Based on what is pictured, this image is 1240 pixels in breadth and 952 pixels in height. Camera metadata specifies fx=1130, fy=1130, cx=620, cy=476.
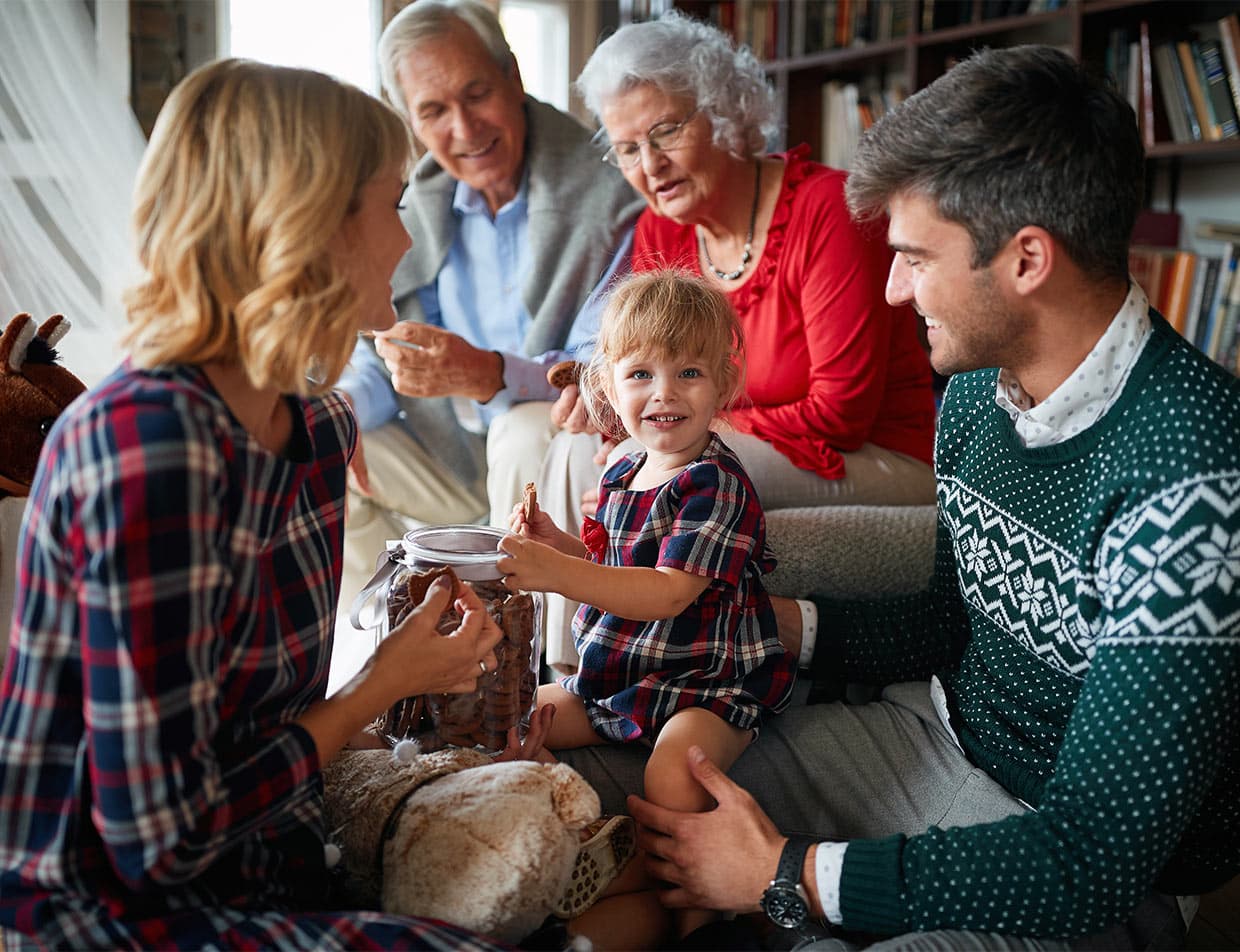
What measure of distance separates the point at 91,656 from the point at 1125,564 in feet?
2.90

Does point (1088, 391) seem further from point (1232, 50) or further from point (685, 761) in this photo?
point (1232, 50)

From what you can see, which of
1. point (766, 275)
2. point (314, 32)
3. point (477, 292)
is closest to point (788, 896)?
point (766, 275)

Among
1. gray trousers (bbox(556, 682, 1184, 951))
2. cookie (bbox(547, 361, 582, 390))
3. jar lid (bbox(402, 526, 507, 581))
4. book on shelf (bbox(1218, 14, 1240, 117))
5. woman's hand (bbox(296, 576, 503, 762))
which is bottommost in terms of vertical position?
gray trousers (bbox(556, 682, 1184, 951))

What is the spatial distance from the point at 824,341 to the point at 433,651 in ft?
3.86

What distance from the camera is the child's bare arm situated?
3.88 ft

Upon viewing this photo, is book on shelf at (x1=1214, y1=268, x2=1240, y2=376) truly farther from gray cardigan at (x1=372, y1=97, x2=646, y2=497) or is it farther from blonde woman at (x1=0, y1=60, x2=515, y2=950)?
blonde woman at (x1=0, y1=60, x2=515, y2=950)

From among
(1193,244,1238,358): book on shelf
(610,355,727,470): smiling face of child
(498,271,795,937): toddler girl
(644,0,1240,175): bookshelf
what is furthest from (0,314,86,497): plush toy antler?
(1193,244,1238,358): book on shelf

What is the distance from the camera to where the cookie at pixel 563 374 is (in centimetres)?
205

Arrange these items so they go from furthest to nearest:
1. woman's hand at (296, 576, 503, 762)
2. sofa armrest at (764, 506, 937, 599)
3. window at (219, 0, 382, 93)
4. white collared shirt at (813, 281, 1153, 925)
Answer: window at (219, 0, 382, 93) < sofa armrest at (764, 506, 937, 599) < white collared shirt at (813, 281, 1153, 925) < woman's hand at (296, 576, 503, 762)

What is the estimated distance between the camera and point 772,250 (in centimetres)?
211

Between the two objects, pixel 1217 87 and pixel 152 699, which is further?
pixel 1217 87

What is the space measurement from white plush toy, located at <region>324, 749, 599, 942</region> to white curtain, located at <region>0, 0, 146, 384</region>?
1.66 meters

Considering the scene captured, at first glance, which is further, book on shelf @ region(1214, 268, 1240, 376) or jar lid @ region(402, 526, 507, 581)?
book on shelf @ region(1214, 268, 1240, 376)

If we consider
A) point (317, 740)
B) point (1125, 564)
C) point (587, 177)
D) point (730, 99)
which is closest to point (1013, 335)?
point (1125, 564)
